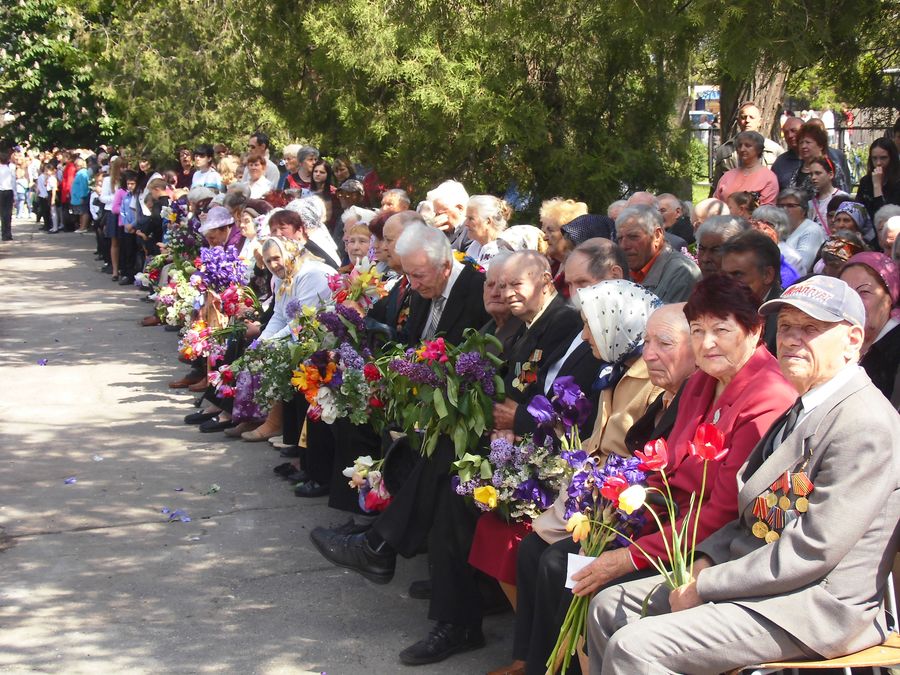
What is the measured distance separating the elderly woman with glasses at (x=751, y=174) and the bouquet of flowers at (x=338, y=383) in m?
3.83

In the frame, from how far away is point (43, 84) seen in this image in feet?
97.6

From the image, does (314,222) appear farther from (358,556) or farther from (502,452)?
(502,452)

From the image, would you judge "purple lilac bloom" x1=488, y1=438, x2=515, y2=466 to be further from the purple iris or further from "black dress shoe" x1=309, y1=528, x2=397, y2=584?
"black dress shoe" x1=309, y1=528, x2=397, y2=584

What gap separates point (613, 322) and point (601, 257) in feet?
2.59

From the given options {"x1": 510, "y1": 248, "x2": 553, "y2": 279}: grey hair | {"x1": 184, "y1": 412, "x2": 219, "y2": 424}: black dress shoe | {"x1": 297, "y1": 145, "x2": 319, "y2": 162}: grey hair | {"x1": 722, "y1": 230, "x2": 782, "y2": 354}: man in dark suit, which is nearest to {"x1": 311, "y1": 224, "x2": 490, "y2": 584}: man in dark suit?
{"x1": 510, "y1": 248, "x2": 553, "y2": 279}: grey hair

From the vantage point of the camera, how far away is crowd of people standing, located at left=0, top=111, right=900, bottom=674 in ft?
11.3

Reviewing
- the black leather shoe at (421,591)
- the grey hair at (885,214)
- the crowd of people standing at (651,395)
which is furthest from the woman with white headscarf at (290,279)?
the grey hair at (885,214)

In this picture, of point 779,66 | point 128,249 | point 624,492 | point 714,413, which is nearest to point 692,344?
point 714,413

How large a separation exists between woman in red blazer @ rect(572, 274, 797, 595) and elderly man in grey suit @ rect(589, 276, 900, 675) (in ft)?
0.65

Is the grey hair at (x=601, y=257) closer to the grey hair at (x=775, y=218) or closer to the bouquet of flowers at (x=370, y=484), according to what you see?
the bouquet of flowers at (x=370, y=484)

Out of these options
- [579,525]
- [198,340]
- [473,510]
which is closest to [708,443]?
[579,525]

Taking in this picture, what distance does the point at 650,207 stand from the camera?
6.78m

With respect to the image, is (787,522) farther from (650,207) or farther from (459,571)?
(650,207)

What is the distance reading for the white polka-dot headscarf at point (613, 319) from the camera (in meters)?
4.77
